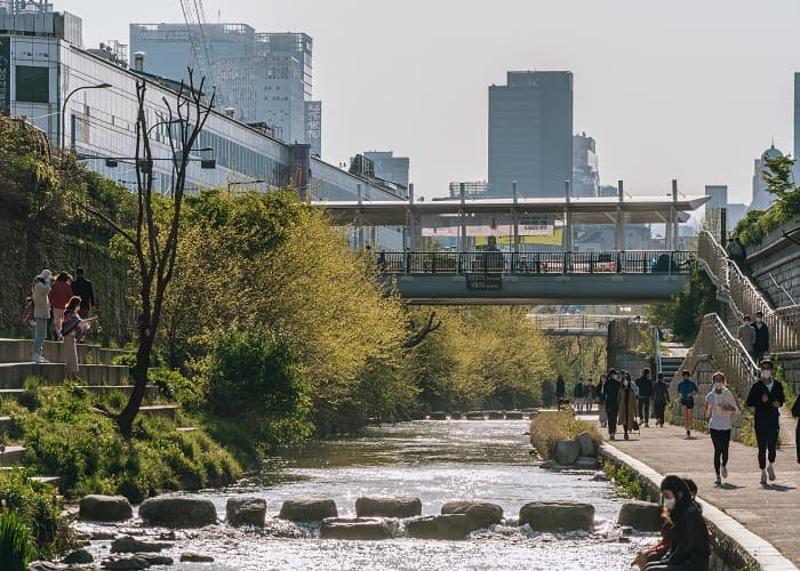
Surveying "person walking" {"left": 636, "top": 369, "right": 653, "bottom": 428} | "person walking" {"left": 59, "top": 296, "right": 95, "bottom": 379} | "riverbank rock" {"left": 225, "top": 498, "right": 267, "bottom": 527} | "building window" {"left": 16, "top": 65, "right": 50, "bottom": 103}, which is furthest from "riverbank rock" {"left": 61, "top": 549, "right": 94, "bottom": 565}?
"building window" {"left": 16, "top": 65, "right": 50, "bottom": 103}

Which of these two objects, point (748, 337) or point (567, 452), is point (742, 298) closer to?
point (748, 337)

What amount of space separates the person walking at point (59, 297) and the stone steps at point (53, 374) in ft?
3.37

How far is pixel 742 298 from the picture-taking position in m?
52.7

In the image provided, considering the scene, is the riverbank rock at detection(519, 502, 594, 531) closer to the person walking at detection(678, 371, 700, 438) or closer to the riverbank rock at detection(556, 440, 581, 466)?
the riverbank rock at detection(556, 440, 581, 466)

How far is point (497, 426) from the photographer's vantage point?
73.8m

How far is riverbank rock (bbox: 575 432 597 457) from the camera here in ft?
137

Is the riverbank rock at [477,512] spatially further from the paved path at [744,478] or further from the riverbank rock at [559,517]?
the paved path at [744,478]

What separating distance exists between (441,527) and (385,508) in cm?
181

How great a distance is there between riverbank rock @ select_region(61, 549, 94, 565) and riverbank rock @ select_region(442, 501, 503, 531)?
6561 mm

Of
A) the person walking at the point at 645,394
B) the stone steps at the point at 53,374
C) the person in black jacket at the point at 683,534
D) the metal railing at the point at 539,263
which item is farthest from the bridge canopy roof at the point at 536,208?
the person in black jacket at the point at 683,534

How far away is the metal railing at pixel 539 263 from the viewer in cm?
7462

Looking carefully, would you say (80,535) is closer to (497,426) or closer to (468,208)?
(497,426)

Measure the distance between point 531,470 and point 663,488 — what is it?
77.0 ft

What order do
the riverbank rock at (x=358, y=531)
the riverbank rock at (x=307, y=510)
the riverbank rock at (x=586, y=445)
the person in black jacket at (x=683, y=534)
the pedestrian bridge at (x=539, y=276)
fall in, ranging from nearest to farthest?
the person in black jacket at (x=683, y=534), the riverbank rock at (x=358, y=531), the riverbank rock at (x=307, y=510), the riverbank rock at (x=586, y=445), the pedestrian bridge at (x=539, y=276)
